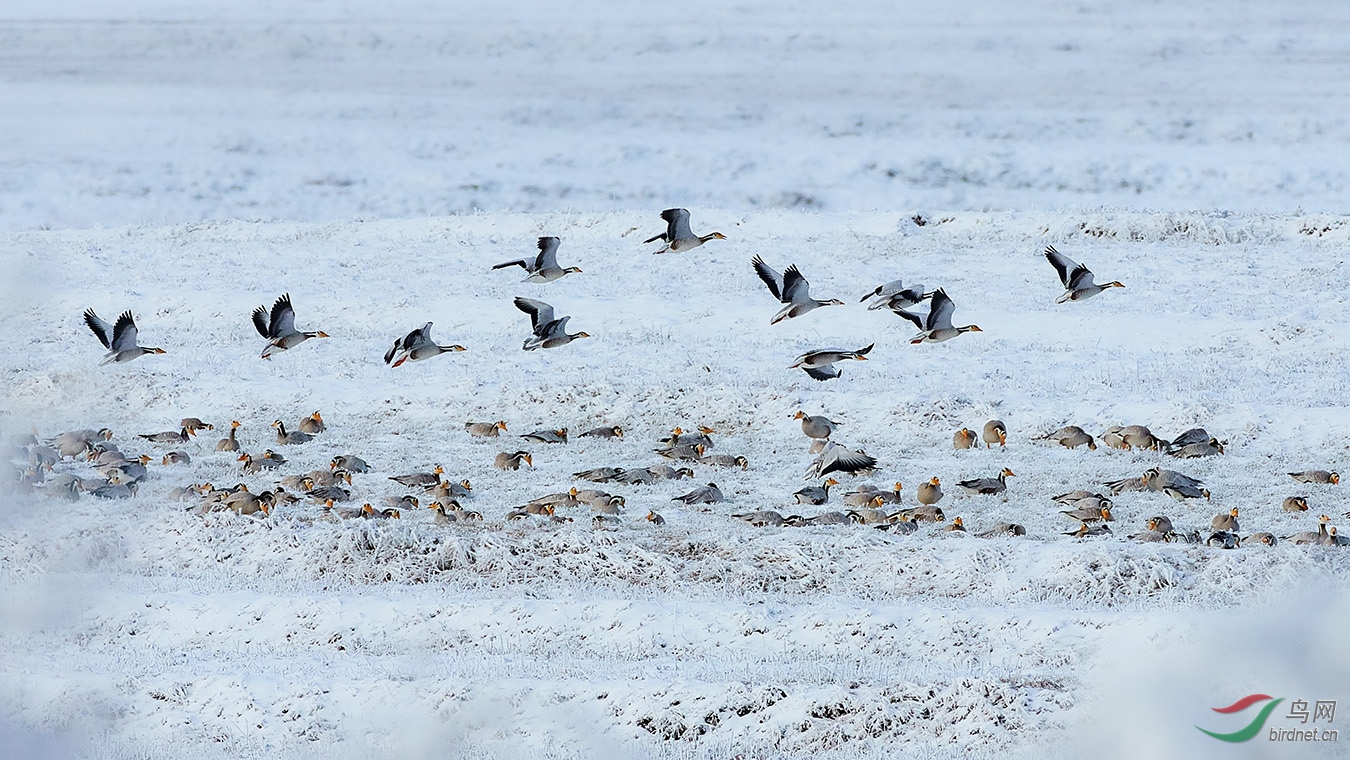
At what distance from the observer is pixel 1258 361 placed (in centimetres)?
2377

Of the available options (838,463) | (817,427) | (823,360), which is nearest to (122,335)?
(823,360)

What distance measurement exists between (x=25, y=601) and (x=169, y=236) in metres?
18.4

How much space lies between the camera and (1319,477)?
731 inches

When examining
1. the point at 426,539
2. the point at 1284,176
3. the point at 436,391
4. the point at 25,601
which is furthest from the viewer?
the point at 1284,176

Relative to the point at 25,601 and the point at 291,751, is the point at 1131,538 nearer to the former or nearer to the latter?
the point at 291,751

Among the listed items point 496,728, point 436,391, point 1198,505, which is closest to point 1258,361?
point 1198,505

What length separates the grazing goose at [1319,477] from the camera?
60.7 ft

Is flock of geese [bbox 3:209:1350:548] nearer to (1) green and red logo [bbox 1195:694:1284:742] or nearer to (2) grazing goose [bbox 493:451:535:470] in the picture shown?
(2) grazing goose [bbox 493:451:535:470]

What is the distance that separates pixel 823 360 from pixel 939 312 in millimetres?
2245

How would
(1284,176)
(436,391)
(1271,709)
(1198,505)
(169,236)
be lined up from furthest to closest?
(1284,176) → (169,236) → (436,391) → (1198,505) → (1271,709)

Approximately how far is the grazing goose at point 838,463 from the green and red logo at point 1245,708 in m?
7.93

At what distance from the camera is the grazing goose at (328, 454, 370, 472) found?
772 inches

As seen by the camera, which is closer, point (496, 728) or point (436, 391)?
point (496, 728)

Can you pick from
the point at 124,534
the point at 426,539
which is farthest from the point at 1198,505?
the point at 124,534
